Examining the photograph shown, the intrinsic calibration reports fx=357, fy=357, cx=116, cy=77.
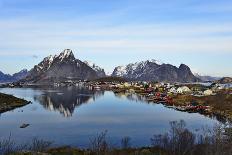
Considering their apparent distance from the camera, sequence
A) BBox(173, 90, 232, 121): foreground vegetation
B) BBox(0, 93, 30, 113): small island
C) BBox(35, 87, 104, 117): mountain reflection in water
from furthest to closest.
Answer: BBox(0, 93, 30, 113): small island, BBox(35, 87, 104, 117): mountain reflection in water, BBox(173, 90, 232, 121): foreground vegetation

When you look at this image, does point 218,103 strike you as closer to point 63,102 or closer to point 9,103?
point 63,102

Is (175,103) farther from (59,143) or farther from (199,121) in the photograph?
(59,143)

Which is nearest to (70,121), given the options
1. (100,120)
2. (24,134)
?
(100,120)

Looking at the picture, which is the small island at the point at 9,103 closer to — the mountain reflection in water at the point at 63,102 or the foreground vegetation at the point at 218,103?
the mountain reflection in water at the point at 63,102

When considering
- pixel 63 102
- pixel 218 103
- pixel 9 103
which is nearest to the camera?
pixel 218 103

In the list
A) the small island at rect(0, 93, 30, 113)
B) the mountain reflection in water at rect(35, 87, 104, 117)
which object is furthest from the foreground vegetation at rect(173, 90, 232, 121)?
the small island at rect(0, 93, 30, 113)

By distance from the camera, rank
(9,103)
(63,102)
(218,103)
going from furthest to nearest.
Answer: (63,102) < (9,103) < (218,103)

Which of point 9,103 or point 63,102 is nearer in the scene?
point 9,103

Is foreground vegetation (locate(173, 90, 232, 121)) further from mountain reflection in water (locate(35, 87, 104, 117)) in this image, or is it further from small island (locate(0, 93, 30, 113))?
small island (locate(0, 93, 30, 113))

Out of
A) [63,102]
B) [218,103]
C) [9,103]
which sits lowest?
[63,102]

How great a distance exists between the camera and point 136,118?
88.1 meters

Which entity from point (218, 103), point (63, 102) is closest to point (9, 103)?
point (63, 102)

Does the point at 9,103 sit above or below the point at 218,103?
above

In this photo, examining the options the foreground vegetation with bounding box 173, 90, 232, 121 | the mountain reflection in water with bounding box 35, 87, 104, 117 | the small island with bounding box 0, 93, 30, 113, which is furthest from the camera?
the small island with bounding box 0, 93, 30, 113
